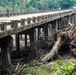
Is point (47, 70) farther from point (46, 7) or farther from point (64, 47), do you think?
point (46, 7)

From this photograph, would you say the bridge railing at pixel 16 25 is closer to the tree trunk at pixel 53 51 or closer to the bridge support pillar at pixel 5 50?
the bridge support pillar at pixel 5 50

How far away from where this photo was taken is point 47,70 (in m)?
17.4

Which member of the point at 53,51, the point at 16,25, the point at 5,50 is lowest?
the point at 53,51

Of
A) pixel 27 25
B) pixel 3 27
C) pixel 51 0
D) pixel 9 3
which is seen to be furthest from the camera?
pixel 51 0

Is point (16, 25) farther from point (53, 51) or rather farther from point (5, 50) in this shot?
point (53, 51)

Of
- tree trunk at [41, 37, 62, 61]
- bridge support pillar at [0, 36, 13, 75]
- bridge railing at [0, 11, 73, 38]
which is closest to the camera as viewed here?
bridge railing at [0, 11, 73, 38]

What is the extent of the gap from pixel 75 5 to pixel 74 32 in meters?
74.4

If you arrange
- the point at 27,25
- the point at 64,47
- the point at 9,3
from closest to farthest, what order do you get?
the point at 27,25
the point at 64,47
the point at 9,3

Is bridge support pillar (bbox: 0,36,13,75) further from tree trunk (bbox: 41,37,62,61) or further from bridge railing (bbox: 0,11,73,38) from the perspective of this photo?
tree trunk (bbox: 41,37,62,61)

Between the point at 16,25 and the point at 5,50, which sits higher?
the point at 16,25

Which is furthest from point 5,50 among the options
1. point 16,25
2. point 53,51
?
point 53,51

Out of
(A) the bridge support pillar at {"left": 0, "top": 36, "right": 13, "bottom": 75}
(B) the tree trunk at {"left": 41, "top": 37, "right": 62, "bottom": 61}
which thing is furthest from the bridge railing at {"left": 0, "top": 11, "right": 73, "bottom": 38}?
(B) the tree trunk at {"left": 41, "top": 37, "right": 62, "bottom": 61}

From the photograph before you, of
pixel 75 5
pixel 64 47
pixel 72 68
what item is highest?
pixel 72 68

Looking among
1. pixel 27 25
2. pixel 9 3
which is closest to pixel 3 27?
pixel 27 25
